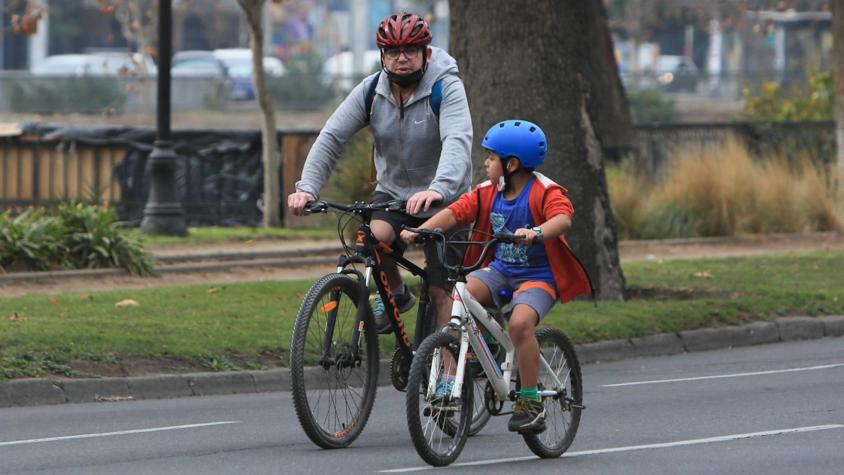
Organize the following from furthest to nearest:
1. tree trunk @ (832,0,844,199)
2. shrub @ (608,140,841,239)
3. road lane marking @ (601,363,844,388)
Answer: tree trunk @ (832,0,844,199)
shrub @ (608,140,841,239)
road lane marking @ (601,363,844,388)

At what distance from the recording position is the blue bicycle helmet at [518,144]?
7941 millimetres

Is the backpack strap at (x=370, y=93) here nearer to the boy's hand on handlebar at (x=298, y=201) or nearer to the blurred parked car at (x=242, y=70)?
the boy's hand on handlebar at (x=298, y=201)

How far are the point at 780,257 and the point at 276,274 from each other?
5.35 metres

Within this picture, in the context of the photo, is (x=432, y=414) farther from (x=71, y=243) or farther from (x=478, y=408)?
(x=71, y=243)

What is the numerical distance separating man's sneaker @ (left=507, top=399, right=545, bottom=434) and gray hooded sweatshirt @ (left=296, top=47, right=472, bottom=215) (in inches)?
40.7

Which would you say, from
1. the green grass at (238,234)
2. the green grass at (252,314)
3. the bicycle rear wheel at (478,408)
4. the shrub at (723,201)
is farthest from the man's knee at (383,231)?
the shrub at (723,201)

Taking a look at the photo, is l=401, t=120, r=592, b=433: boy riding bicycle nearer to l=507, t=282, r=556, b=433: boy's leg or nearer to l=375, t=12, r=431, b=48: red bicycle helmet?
l=507, t=282, r=556, b=433: boy's leg

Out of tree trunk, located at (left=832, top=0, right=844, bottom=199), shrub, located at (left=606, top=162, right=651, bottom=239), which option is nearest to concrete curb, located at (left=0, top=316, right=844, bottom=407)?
shrub, located at (left=606, top=162, right=651, bottom=239)

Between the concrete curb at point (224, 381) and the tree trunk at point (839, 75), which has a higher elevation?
the tree trunk at point (839, 75)

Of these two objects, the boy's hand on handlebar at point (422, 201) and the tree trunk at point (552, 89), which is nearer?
the boy's hand on handlebar at point (422, 201)

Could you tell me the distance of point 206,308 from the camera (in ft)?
45.0

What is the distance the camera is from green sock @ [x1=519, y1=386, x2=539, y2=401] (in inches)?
314

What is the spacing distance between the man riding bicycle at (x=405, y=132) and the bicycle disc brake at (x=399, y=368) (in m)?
0.18

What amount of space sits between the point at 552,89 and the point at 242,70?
124 ft
